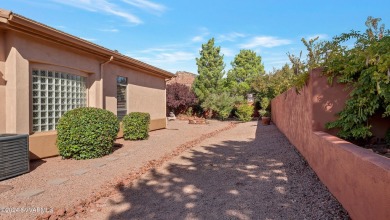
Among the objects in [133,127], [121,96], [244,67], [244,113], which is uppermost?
[244,67]

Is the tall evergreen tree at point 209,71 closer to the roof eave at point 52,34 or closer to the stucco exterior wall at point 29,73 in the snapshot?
the roof eave at point 52,34

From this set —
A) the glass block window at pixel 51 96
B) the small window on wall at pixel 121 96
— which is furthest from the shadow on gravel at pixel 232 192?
the small window on wall at pixel 121 96

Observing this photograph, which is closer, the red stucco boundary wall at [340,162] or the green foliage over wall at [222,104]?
the red stucco boundary wall at [340,162]

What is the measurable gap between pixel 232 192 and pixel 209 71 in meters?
26.5

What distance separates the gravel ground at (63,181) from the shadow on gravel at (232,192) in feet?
2.44

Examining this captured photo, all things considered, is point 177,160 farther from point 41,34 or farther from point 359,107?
point 41,34

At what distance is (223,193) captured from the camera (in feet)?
14.3

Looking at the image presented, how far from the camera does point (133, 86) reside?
41.7ft

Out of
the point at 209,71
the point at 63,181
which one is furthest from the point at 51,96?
the point at 209,71

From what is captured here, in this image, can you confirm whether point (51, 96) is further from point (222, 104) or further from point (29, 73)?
point (222, 104)

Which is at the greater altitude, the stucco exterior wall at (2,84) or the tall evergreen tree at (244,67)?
the tall evergreen tree at (244,67)

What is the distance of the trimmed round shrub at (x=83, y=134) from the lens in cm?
687

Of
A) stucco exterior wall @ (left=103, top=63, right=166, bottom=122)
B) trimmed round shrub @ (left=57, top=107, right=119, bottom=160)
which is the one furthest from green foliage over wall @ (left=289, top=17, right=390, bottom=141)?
stucco exterior wall @ (left=103, top=63, right=166, bottom=122)

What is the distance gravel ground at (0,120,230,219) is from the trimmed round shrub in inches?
10.5
